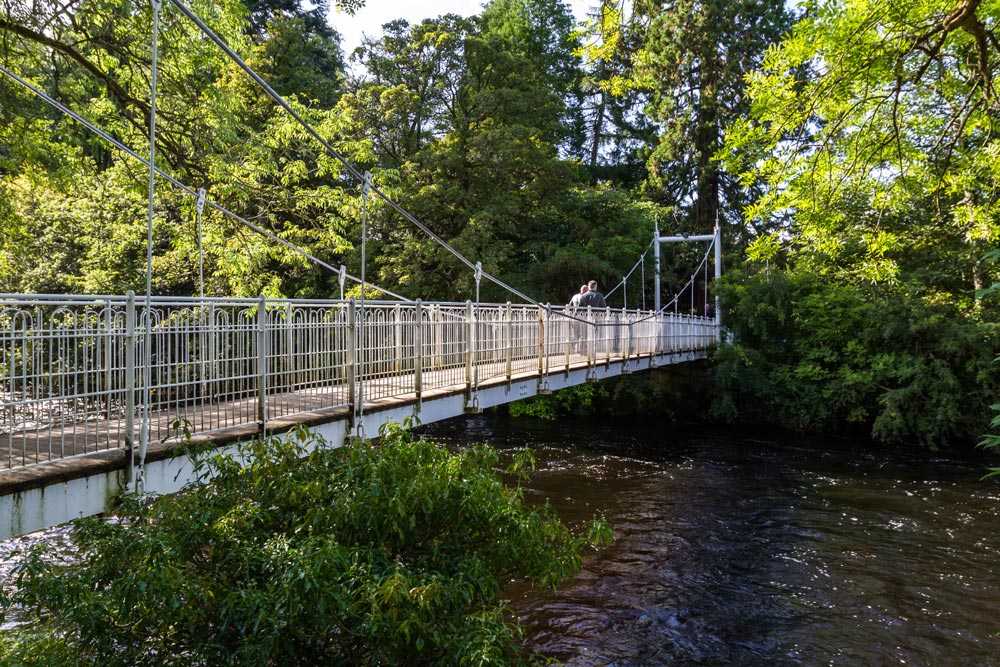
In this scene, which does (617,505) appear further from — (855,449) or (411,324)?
(855,449)

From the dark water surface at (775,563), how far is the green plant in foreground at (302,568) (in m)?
2.21

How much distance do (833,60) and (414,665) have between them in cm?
455

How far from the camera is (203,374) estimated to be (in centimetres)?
432

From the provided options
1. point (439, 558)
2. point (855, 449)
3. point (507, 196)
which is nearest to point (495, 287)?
point (507, 196)

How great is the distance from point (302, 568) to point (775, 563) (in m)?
6.09

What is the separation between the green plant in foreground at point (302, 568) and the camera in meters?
3.27

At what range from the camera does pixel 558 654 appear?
5.68 metres

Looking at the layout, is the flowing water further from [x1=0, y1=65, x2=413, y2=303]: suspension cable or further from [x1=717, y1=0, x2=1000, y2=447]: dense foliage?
[x1=0, y1=65, x2=413, y2=303]: suspension cable

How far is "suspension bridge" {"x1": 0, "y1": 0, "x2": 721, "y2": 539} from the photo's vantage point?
347 centimetres

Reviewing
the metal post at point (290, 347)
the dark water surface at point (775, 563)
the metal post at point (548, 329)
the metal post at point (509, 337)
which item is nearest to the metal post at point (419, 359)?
the metal post at point (290, 347)

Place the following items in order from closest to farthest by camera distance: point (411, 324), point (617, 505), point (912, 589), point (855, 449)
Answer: point (411, 324) → point (912, 589) → point (617, 505) → point (855, 449)

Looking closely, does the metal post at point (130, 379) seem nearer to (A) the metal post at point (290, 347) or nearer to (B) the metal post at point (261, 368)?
(B) the metal post at point (261, 368)

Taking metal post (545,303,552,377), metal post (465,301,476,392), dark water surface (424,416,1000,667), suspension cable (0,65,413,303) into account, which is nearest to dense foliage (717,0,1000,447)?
dark water surface (424,416,1000,667)

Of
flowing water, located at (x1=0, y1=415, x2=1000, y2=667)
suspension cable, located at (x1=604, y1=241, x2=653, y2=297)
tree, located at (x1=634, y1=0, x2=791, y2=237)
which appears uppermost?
tree, located at (x1=634, y1=0, x2=791, y2=237)
